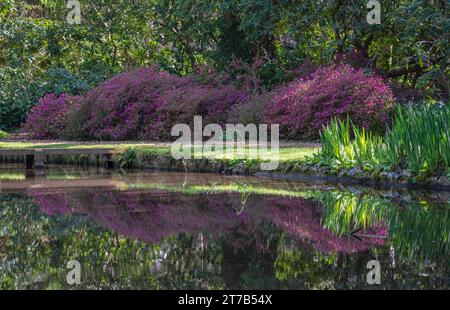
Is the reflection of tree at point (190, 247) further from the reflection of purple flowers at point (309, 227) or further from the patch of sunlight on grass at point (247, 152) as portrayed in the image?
the patch of sunlight on grass at point (247, 152)

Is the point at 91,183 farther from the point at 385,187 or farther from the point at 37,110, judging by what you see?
the point at 37,110

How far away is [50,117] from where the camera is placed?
84.2 ft

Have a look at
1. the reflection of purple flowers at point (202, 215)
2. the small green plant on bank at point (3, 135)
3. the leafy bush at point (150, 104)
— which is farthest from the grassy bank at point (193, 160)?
the small green plant on bank at point (3, 135)

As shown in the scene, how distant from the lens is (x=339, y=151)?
48.5 ft

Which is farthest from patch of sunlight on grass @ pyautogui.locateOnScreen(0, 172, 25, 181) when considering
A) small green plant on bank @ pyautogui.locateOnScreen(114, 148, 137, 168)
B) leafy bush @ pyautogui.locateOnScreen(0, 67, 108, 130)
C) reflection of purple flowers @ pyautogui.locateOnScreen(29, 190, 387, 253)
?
leafy bush @ pyautogui.locateOnScreen(0, 67, 108, 130)

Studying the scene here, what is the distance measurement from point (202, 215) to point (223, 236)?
1.70 meters

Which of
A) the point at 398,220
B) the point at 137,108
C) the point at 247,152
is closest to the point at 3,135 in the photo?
the point at 137,108

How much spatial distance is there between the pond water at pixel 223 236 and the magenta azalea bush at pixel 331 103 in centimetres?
582

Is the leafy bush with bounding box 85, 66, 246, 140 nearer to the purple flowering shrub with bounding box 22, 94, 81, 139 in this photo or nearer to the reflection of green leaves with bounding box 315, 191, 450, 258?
the purple flowering shrub with bounding box 22, 94, 81, 139

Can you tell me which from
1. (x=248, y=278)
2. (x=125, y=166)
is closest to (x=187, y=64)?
(x=125, y=166)

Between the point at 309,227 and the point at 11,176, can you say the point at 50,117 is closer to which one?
the point at 11,176

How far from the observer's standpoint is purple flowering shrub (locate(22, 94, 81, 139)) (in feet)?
83.7

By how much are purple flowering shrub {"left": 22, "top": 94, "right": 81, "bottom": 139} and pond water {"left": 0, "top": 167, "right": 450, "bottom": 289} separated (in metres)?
11.3
